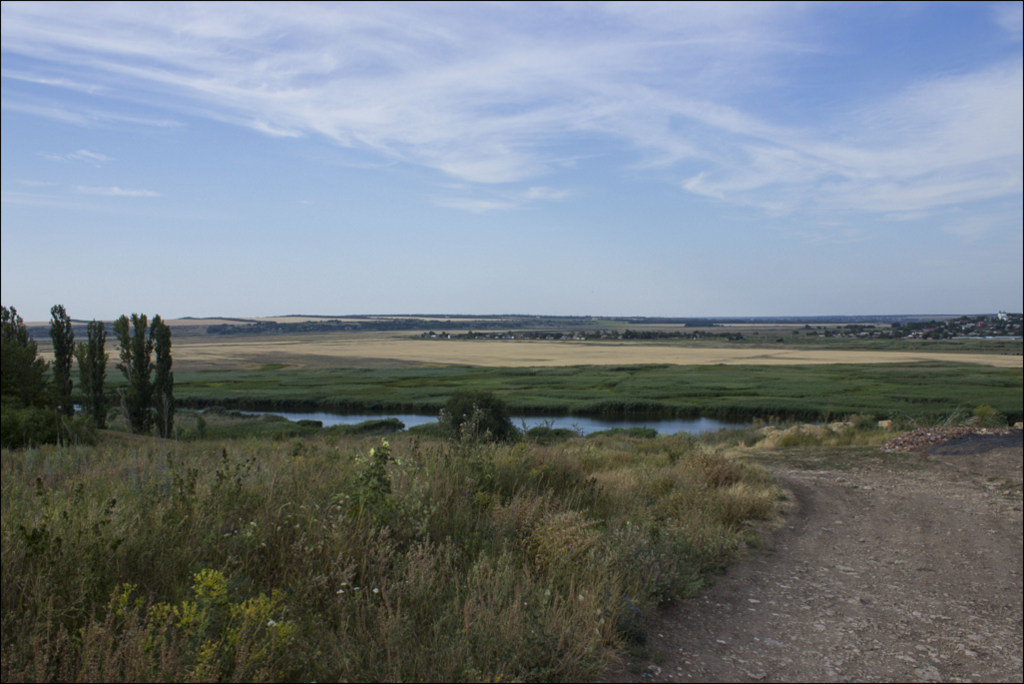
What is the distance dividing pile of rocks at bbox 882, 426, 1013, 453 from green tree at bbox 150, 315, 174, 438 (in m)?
32.1

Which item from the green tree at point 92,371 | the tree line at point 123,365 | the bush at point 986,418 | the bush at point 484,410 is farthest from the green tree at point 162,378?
the bush at point 986,418

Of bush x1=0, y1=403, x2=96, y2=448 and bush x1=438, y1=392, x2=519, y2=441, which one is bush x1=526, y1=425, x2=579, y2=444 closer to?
bush x1=438, y1=392, x2=519, y2=441

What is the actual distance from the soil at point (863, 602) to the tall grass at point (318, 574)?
1.29 ft

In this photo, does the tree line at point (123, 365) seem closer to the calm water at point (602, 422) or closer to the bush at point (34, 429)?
the calm water at point (602, 422)

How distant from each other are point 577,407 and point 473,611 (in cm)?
4577

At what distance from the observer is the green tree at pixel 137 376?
3253 centimetres

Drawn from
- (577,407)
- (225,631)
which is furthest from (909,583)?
(577,407)

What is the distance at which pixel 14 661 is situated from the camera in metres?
2.85

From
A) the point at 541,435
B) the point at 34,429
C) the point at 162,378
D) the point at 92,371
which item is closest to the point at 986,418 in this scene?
the point at 541,435

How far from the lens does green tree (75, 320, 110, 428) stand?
3122cm

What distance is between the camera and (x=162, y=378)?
109 feet

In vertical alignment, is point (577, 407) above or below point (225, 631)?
below

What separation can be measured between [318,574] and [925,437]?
17.0 m

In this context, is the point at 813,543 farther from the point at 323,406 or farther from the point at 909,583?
the point at 323,406
